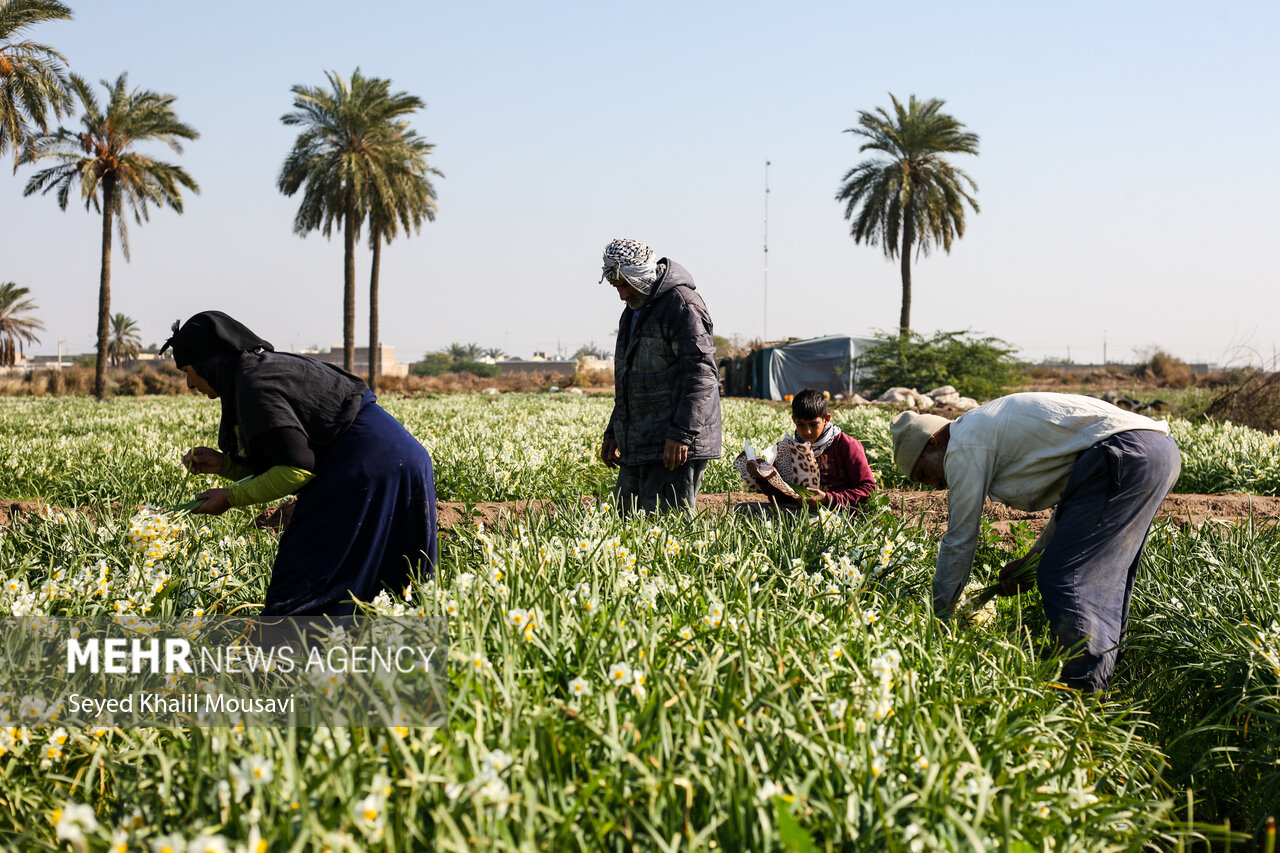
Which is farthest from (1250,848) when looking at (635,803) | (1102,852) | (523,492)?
(523,492)

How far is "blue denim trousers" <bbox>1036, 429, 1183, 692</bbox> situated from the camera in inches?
131

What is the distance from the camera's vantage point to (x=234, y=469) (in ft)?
11.2

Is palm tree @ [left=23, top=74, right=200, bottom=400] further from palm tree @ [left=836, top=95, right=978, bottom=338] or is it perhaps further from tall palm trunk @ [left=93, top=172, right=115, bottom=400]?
palm tree @ [left=836, top=95, right=978, bottom=338]

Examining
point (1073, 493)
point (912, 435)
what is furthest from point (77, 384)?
point (1073, 493)

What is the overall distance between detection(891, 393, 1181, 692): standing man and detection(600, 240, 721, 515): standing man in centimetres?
138

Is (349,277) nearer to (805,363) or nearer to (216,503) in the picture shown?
(805,363)

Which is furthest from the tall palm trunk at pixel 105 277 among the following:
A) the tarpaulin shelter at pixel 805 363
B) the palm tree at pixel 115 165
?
the tarpaulin shelter at pixel 805 363

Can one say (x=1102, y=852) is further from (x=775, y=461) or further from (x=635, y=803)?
(x=775, y=461)

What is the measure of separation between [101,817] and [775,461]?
3.94 metres

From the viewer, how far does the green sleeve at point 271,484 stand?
10.2 feet

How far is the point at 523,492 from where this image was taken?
7.41m

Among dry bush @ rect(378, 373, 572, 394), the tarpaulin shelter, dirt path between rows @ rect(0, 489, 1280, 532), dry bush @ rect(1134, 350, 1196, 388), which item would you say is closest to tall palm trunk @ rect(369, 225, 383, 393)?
dry bush @ rect(378, 373, 572, 394)

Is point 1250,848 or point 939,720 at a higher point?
point 939,720

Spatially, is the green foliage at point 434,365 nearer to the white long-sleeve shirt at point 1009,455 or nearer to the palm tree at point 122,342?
the palm tree at point 122,342
